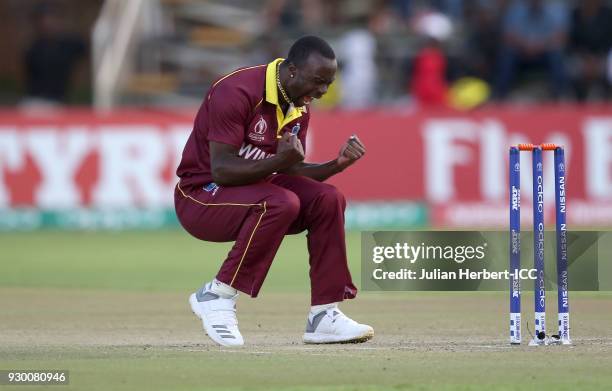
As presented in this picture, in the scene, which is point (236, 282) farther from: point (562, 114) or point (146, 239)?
point (562, 114)

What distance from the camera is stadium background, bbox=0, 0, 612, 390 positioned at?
11.6 metres

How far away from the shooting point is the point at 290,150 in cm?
783

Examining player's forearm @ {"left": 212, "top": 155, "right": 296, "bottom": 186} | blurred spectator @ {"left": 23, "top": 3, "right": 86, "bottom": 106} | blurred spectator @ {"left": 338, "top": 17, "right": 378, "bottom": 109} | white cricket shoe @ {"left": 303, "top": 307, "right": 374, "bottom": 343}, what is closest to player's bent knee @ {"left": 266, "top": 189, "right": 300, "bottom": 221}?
player's forearm @ {"left": 212, "top": 155, "right": 296, "bottom": 186}

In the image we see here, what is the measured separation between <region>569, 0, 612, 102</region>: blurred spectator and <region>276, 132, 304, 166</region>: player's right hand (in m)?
13.8

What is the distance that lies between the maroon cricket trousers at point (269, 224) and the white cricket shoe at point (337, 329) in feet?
0.28

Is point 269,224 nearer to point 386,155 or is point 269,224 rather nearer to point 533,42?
point 386,155

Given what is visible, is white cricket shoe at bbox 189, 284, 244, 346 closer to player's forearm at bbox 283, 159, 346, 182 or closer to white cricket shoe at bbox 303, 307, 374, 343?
white cricket shoe at bbox 303, 307, 374, 343

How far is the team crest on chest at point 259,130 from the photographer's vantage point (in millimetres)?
8172

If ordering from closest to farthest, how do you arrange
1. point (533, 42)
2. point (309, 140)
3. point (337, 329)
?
point (337, 329) → point (309, 140) → point (533, 42)

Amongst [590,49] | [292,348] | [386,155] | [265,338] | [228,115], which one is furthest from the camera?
[590,49]

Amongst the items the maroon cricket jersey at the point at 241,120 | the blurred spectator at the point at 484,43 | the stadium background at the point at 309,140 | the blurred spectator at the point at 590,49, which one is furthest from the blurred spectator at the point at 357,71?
the maroon cricket jersey at the point at 241,120

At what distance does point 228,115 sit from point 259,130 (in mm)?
310

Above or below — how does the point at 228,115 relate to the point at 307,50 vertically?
below

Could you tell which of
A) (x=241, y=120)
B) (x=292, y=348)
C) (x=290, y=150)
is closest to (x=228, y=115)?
(x=241, y=120)
